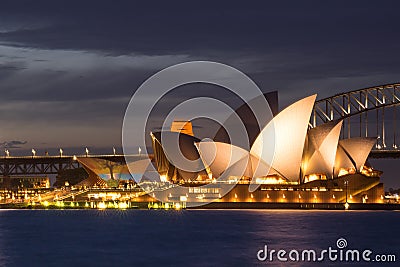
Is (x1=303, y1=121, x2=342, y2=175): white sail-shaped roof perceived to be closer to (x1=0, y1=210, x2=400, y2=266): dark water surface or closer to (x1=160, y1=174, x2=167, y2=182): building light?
(x1=0, y1=210, x2=400, y2=266): dark water surface

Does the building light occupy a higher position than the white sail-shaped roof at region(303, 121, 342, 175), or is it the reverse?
the white sail-shaped roof at region(303, 121, 342, 175)

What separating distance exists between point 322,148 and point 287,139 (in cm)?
662

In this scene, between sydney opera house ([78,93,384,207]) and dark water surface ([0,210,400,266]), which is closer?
dark water surface ([0,210,400,266])

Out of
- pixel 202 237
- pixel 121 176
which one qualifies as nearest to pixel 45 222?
pixel 202 237

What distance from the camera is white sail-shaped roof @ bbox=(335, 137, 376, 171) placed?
151 meters

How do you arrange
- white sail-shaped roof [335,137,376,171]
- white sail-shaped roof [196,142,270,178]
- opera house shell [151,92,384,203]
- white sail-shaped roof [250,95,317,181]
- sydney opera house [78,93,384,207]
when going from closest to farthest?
1. white sail-shaped roof [250,95,317,181]
2. opera house shell [151,92,384,203]
3. sydney opera house [78,93,384,207]
4. white sail-shaped roof [196,142,270,178]
5. white sail-shaped roof [335,137,376,171]

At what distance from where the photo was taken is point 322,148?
146 m

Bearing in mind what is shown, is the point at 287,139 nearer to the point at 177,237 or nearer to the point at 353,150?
the point at 353,150

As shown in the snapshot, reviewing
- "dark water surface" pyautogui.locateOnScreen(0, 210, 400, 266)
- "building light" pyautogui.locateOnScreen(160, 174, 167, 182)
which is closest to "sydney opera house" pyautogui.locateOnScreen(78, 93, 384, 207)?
"building light" pyautogui.locateOnScreen(160, 174, 167, 182)

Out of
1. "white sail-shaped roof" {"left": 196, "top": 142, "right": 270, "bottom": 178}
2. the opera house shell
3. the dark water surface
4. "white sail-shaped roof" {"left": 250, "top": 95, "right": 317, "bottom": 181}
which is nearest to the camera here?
the dark water surface

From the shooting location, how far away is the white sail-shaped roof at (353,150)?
150750 millimetres

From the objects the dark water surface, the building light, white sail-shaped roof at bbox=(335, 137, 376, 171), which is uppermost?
white sail-shaped roof at bbox=(335, 137, 376, 171)

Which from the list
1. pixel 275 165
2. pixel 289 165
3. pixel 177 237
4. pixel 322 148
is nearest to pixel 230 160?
pixel 275 165

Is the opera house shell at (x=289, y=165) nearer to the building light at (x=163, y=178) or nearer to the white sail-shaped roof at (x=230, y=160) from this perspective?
the white sail-shaped roof at (x=230, y=160)
